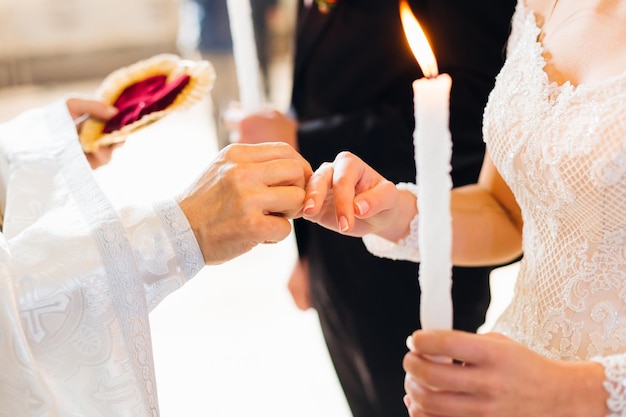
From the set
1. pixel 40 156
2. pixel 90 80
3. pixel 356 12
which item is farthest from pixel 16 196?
pixel 90 80

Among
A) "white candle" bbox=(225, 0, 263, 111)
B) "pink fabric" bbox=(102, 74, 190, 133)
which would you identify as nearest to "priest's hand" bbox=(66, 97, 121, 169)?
"pink fabric" bbox=(102, 74, 190, 133)

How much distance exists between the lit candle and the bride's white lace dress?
0.29m

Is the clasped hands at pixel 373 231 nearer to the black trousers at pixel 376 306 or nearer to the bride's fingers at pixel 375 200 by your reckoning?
the bride's fingers at pixel 375 200

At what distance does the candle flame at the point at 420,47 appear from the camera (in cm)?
49

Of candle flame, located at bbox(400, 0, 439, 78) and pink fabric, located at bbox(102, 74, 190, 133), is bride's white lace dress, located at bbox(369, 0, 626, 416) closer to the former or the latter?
candle flame, located at bbox(400, 0, 439, 78)

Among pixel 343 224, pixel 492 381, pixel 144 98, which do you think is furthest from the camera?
pixel 144 98

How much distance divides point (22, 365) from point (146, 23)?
5957 millimetres

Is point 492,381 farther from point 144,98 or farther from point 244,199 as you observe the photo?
point 144,98

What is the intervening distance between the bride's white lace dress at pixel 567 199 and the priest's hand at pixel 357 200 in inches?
6.0

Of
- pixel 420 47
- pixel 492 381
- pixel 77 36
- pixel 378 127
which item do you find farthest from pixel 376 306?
pixel 77 36

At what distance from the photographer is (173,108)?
1022 mm

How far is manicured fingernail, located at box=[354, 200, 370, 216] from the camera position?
0.80m

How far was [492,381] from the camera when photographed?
624 mm

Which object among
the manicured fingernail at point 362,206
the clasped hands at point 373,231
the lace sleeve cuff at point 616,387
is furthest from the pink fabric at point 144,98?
the lace sleeve cuff at point 616,387
